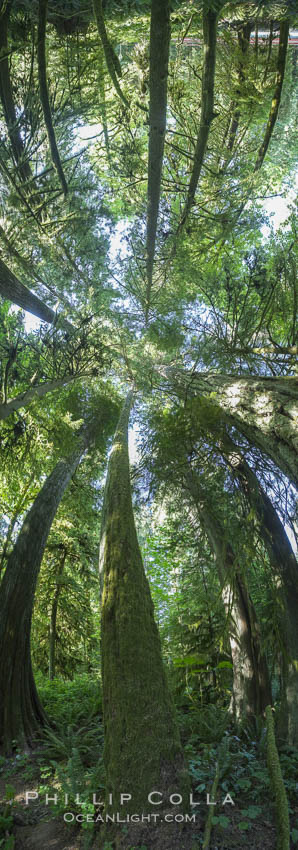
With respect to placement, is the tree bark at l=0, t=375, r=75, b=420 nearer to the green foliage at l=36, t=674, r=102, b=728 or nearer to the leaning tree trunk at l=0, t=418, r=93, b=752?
the leaning tree trunk at l=0, t=418, r=93, b=752

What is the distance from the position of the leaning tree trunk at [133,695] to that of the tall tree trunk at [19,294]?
4.63 meters

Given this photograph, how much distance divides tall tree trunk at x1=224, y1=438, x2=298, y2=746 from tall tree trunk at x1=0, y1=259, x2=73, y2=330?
165 inches

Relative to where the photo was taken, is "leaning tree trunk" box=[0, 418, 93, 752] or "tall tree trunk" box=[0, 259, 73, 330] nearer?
"leaning tree trunk" box=[0, 418, 93, 752]

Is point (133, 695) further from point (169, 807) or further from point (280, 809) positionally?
point (280, 809)

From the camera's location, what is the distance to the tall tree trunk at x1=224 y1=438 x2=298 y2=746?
4328 mm

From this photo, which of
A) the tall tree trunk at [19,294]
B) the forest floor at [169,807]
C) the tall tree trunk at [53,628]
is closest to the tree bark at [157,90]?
the tall tree trunk at [19,294]

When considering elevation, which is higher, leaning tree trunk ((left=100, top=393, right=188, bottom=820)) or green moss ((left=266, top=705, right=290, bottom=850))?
leaning tree trunk ((left=100, top=393, right=188, bottom=820))

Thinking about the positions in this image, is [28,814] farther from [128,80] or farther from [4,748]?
[128,80]

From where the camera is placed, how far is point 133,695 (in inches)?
99.1

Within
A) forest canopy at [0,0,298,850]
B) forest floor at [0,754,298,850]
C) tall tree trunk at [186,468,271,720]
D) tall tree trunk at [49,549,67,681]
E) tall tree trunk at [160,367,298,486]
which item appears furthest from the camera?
tall tree trunk at [49,549,67,681]

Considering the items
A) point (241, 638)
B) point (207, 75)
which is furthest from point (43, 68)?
point (241, 638)

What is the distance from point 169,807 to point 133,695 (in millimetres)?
543

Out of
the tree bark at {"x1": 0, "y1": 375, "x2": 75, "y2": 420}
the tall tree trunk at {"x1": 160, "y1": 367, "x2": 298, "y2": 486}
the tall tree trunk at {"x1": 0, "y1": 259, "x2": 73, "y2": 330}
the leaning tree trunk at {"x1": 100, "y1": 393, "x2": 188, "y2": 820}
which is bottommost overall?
the leaning tree trunk at {"x1": 100, "y1": 393, "x2": 188, "y2": 820}

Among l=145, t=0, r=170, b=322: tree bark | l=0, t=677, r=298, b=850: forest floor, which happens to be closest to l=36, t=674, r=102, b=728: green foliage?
l=0, t=677, r=298, b=850: forest floor
